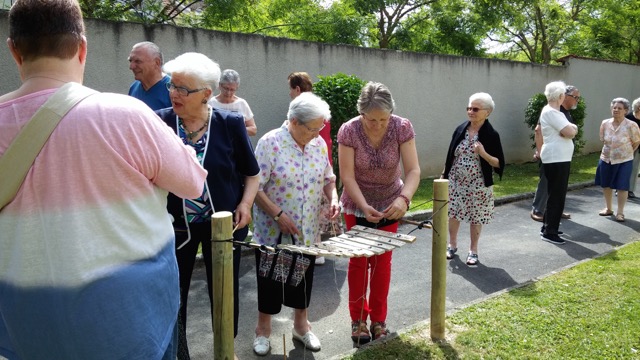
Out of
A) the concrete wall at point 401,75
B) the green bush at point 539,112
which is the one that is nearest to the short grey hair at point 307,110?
the concrete wall at point 401,75

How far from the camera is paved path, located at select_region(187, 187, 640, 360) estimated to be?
3.80 meters

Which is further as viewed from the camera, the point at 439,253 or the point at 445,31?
the point at 445,31

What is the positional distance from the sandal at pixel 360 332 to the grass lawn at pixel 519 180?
13.0 ft

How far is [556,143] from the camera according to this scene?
602 cm

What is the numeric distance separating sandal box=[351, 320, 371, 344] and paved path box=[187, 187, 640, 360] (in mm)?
96

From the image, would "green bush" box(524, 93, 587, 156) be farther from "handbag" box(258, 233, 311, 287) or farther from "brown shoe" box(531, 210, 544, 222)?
"handbag" box(258, 233, 311, 287)

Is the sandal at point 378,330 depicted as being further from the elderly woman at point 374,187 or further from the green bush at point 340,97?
the green bush at point 340,97

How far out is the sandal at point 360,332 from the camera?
12.0 feet

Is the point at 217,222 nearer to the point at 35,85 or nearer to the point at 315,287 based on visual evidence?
the point at 35,85

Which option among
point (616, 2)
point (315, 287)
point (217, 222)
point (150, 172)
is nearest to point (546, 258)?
point (315, 287)

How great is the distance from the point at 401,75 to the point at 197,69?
27.2 feet

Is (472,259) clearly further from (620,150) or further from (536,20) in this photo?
(536,20)

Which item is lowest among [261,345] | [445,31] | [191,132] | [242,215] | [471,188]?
[261,345]

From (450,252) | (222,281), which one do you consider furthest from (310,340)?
(450,252)
